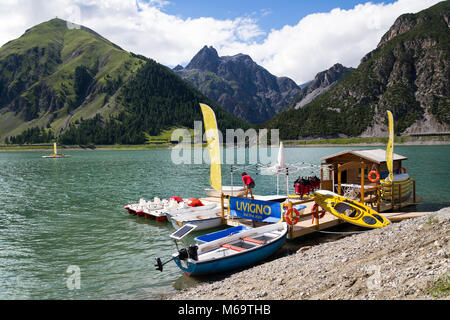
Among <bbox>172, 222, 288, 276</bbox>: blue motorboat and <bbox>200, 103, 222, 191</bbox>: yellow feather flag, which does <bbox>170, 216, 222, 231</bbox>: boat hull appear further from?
<bbox>172, 222, 288, 276</bbox>: blue motorboat

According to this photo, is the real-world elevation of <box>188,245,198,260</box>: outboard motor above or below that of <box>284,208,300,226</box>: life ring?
below

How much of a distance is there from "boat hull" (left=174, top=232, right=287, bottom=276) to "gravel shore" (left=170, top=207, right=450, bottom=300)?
881 mm

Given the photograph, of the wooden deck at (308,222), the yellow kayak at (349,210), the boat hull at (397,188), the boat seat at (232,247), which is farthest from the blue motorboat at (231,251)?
the boat hull at (397,188)

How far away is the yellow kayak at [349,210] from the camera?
851 inches

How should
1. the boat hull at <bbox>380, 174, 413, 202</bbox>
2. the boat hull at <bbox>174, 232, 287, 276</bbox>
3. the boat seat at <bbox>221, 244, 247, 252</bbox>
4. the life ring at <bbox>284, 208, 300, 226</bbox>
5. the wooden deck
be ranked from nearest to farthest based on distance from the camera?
the boat hull at <bbox>174, 232, 287, 276</bbox>, the boat seat at <bbox>221, 244, 247, 252</bbox>, the life ring at <bbox>284, 208, 300, 226</bbox>, the wooden deck, the boat hull at <bbox>380, 174, 413, 202</bbox>

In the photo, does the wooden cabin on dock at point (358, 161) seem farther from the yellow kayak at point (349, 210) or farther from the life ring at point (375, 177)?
the yellow kayak at point (349, 210)

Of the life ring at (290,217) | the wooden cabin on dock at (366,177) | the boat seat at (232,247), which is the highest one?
the wooden cabin on dock at (366,177)

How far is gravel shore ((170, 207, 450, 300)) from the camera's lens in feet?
29.2

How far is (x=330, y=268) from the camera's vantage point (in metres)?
12.3

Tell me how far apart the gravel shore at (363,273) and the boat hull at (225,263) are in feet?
2.89

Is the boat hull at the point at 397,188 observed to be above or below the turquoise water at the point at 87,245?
above

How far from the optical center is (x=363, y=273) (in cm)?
1052

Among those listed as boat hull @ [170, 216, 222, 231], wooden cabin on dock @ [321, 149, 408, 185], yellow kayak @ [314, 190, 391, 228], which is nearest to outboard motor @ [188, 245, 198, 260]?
boat hull @ [170, 216, 222, 231]

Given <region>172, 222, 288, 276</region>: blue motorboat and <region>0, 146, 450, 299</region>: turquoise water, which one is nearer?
<region>0, 146, 450, 299</region>: turquoise water
